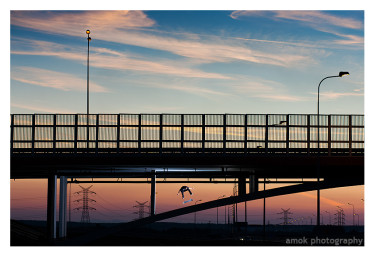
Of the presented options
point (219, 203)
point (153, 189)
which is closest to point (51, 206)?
point (153, 189)

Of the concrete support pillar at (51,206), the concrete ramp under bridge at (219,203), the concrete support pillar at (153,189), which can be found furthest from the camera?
the concrete support pillar at (153,189)

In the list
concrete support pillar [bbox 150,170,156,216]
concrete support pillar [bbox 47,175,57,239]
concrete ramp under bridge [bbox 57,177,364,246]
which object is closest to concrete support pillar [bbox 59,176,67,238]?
concrete support pillar [bbox 47,175,57,239]

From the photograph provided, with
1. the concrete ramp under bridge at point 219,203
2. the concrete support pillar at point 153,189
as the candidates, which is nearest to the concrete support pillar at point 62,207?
the concrete ramp under bridge at point 219,203

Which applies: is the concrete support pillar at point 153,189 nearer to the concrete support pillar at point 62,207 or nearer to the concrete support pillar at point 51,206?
the concrete support pillar at point 62,207

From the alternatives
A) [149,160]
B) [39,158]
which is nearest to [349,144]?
[149,160]

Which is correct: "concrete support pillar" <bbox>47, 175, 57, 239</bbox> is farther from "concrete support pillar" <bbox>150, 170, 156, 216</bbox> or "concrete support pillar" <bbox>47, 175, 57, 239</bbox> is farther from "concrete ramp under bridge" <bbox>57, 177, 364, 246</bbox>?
"concrete support pillar" <bbox>150, 170, 156, 216</bbox>

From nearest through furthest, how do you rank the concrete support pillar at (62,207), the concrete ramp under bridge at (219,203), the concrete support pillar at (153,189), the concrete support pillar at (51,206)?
the concrete ramp under bridge at (219,203), the concrete support pillar at (51,206), the concrete support pillar at (153,189), the concrete support pillar at (62,207)

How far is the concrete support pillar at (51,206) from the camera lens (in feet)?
134

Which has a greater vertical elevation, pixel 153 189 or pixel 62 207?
pixel 153 189

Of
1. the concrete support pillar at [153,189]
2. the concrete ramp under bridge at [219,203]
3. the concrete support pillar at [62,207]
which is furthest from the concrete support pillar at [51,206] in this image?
the concrete support pillar at [153,189]

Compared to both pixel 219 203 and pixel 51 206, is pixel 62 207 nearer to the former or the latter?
pixel 51 206

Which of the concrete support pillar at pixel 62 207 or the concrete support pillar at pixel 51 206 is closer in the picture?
the concrete support pillar at pixel 51 206

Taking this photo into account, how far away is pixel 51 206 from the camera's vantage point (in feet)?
136

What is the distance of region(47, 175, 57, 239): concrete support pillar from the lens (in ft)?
134
